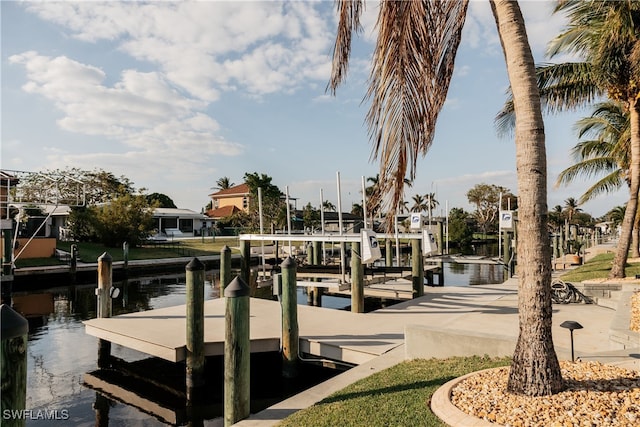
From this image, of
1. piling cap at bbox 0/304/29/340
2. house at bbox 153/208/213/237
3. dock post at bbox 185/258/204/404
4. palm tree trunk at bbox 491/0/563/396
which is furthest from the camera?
house at bbox 153/208/213/237

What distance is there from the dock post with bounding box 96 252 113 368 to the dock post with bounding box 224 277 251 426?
5.09 metres

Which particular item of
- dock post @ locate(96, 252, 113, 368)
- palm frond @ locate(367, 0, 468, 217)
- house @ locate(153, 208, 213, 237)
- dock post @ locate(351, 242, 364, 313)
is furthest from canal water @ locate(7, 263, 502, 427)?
house @ locate(153, 208, 213, 237)

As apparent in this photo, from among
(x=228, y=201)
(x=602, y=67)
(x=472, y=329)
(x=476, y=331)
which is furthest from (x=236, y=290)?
(x=228, y=201)

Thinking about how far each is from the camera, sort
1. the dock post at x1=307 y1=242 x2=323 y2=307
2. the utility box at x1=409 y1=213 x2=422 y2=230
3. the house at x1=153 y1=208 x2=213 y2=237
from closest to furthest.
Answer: the dock post at x1=307 y1=242 x2=323 y2=307, the utility box at x1=409 y1=213 x2=422 y2=230, the house at x1=153 y1=208 x2=213 y2=237

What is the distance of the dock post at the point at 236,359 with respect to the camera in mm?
4875

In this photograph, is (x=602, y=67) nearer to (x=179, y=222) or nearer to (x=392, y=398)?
(x=392, y=398)

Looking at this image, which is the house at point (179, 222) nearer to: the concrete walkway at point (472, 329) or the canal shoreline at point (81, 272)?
the canal shoreline at point (81, 272)

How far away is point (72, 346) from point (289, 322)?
6.26 m

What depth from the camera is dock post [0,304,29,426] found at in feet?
9.40

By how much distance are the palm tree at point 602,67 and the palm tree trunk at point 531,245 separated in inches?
287

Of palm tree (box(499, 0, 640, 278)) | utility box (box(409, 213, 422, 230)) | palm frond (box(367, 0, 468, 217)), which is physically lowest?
utility box (box(409, 213, 422, 230))

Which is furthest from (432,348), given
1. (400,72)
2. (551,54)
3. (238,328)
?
(551,54)

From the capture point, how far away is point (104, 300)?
30.5 ft

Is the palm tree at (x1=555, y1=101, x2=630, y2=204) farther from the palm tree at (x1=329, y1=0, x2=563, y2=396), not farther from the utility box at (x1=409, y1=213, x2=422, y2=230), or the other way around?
the palm tree at (x1=329, y1=0, x2=563, y2=396)
